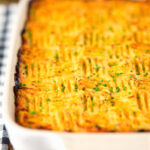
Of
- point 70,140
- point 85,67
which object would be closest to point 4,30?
point 85,67

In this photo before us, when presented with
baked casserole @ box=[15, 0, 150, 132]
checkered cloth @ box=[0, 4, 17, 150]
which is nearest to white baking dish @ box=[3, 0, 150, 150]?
baked casserole @ box=[15, 0, 150, 132]

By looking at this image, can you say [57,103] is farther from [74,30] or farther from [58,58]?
[74,30]

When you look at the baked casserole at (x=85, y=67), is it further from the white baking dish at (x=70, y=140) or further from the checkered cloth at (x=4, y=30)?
the checkered cloth at (x=4, y=30)

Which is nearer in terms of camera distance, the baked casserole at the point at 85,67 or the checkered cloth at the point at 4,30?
the baked casserole at the point at 85,67

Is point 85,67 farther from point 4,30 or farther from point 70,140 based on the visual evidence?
point 4,30

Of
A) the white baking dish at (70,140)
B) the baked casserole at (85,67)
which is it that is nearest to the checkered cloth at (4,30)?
the baked casserole at (85,67)

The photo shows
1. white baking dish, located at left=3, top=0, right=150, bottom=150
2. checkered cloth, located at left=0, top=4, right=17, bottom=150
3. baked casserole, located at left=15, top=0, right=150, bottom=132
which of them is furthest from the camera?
checkered cloth, located at left=0, top=4, right=17, bottom=150

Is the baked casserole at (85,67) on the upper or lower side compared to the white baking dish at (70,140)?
upper

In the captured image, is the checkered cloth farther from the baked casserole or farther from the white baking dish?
the white baking dish
